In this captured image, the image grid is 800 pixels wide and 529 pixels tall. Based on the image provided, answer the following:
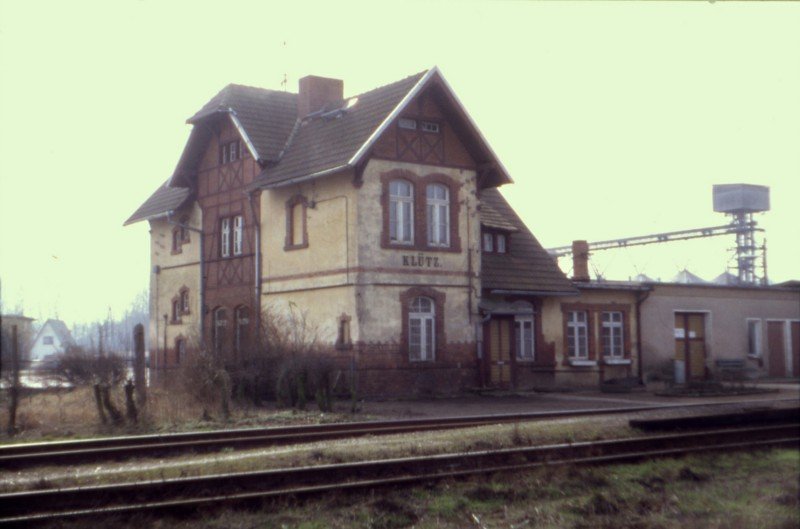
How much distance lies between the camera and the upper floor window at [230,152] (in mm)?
32434

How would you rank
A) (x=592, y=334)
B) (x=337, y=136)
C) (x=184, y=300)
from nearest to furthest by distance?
1. (x=337, y=136)
2. (x=592, y=334)
3. (x=184, y=300)

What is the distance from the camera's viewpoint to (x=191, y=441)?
14258 mm

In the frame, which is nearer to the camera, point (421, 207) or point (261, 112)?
point (421, 207)

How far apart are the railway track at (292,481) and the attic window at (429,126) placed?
1565 cm

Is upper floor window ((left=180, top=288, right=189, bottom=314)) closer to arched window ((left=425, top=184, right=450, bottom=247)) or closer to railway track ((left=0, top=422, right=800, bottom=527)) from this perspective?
arched window ((left=425, top=184, right=450, bottom=247))

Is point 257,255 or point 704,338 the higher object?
point 257,255

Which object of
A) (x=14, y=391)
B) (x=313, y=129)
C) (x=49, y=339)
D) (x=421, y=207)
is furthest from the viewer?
(x=313, y=129)

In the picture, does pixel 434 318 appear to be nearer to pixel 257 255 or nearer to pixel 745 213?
pixel 257 255

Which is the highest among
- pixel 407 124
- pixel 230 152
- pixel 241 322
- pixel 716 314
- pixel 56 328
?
pixel 230 152

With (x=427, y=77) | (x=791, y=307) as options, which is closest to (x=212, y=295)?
(x=427, y=77)

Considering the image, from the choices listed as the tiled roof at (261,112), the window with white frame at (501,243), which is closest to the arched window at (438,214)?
the window with white frame at (501,243)

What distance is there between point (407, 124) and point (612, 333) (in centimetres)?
1169

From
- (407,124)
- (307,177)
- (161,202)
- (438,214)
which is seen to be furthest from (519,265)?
(161,202)

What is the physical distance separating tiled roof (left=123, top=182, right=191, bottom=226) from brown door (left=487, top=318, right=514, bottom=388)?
1238 centimetres
